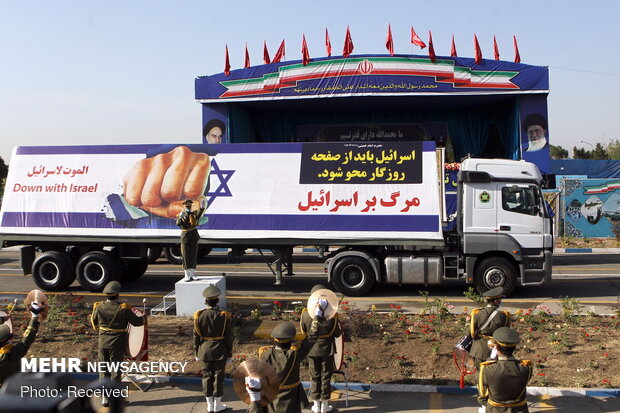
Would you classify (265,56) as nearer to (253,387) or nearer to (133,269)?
(133,269)

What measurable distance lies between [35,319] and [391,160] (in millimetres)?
9406

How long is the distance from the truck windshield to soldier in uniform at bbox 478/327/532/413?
334 inches

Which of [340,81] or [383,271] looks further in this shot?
[340,81]

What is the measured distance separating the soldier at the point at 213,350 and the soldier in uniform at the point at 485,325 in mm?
3379

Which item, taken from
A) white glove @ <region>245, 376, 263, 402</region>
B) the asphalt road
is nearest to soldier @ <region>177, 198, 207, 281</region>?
the asphalt road

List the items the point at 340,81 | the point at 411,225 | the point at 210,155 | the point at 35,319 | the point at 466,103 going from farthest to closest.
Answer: the point at 466,103
the point at 340,81
the point at 210,155
the point at 411,225
the point at 35,319

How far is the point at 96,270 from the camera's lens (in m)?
15.0

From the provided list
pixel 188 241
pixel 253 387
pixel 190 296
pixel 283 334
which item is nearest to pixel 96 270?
pixel 188 241

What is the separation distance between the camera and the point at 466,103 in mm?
28766

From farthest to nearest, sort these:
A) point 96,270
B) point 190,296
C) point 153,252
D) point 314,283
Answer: point 314,283 → point 153,252 → point 96,270 → point 190,296

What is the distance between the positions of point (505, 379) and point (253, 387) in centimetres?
263

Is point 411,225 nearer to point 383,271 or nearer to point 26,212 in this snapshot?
point 383,271

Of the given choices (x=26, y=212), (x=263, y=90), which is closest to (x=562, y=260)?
(x=263, y=90)

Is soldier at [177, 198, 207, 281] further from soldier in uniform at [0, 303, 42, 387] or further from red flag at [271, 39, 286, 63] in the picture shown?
red flag at [271, 39, 286, 63]
